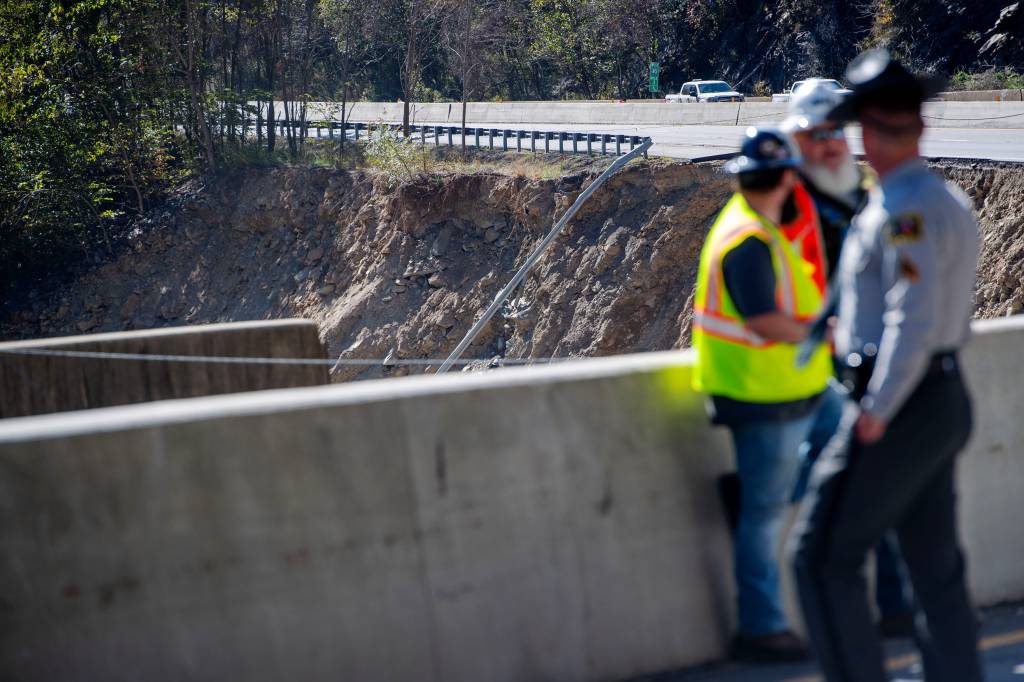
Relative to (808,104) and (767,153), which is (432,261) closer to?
(808,104)

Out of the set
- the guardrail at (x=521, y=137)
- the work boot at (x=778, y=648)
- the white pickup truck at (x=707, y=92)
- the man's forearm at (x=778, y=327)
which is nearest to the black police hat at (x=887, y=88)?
the man's forearm at (x=778, y=327)

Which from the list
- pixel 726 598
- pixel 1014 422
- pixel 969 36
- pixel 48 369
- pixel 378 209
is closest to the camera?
pixel 726 598

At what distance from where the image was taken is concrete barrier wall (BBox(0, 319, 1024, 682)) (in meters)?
3.35

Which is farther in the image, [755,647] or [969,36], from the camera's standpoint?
[969,36]

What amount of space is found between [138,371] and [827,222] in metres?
5.44

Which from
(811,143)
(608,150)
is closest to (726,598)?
(811,143)

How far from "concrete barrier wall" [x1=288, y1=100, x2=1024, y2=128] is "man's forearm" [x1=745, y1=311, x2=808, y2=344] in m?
22.6

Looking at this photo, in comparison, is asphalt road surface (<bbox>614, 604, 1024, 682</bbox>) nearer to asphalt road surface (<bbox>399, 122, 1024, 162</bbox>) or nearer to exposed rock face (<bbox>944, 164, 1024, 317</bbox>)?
exposed rock face (<bbox>944, 164, 1024, 317</bbox>)

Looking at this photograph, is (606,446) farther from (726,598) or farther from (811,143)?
(811,143)

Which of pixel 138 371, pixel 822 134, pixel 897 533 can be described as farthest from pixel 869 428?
pixel 138 371

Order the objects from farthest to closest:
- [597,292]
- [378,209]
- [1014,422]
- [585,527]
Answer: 1. [378,209]
2. [597,292]
3. [1014,422]
4. [585,527]

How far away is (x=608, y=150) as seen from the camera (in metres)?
28.3

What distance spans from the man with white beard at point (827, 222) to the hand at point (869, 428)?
3.44ft

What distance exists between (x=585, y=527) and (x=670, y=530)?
1.19 ft
